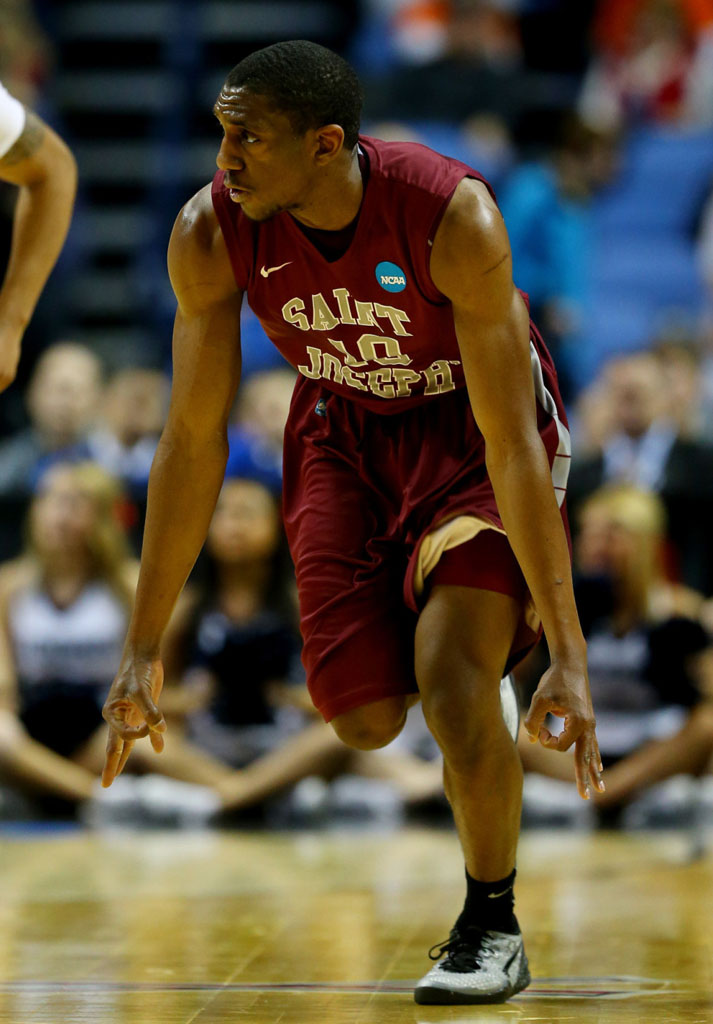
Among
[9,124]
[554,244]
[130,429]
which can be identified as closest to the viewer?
[9,124]

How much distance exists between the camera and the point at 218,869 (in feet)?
15.1

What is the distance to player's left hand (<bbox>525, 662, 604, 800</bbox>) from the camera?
2.53 m

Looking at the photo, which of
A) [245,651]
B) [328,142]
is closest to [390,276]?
[328,142]

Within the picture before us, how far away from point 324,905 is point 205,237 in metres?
1.81

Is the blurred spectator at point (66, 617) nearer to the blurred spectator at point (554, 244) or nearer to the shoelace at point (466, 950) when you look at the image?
the blurred spectator at point (554, 244)

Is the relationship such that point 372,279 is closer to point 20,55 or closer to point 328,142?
point 328,142

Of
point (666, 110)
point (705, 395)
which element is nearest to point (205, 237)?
point (705, 395)

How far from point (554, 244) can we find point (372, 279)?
514 centimetres

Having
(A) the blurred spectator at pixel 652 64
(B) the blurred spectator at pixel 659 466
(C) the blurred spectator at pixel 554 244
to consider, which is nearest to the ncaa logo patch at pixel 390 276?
(B) the blurred spectator at pixel 659 466

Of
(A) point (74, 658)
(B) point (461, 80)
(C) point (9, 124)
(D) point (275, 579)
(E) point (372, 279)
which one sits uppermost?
(C) point (9, 124)

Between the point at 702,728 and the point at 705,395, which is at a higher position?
the point at 705,395

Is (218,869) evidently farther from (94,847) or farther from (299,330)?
(299,330)

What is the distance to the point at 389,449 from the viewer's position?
10.1ft

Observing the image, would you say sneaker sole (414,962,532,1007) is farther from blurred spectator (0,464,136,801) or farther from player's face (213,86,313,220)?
blurred spectator (0,464,136,801)
